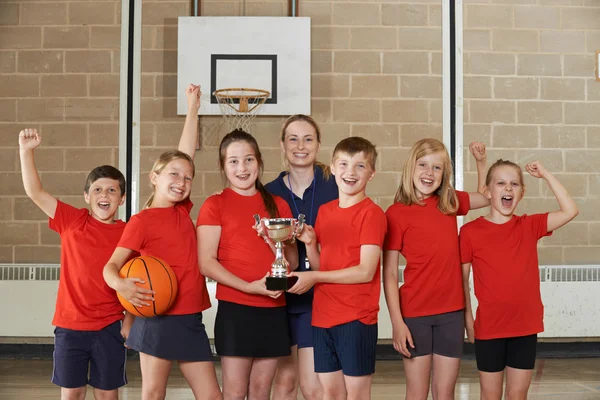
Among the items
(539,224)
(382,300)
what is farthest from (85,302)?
(382,300)

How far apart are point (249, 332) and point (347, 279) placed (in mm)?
396

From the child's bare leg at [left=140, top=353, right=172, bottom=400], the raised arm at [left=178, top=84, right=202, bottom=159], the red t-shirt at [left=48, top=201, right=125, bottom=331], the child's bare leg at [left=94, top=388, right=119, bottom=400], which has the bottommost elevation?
the child's bare leg at [left=94, top=388, right=119, bottom=400]

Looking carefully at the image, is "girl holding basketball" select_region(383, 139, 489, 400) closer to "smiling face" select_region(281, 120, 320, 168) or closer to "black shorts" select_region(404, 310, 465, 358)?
"black shorts" select_region(404, 310, 465, 358)

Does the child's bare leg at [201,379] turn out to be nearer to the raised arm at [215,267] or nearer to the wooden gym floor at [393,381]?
the raised arm at [215,267]

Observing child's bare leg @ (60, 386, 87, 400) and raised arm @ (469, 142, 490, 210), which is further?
raised arm @ (469, 142, 490, 210)

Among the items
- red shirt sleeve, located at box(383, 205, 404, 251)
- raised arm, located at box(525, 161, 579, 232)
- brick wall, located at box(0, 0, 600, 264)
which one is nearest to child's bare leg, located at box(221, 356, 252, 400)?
red shirt sleeve, located at box(383, 205, 404, 251)

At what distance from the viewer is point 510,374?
8.58 ft

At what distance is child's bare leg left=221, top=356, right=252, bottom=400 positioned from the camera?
238 cm

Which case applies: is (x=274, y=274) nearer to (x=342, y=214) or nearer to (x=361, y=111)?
(x=342, y=214)

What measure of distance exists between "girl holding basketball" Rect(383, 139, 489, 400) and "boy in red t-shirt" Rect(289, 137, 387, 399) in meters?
0.20

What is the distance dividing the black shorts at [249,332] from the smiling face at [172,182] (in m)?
0.43

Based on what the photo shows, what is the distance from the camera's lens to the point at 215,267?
2.36 m

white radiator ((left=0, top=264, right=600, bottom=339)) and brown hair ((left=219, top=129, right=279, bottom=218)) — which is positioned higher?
brown hair ((left=219, top=129, right=279, bottom=218))

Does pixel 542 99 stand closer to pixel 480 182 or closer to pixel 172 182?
pixel 480 182
